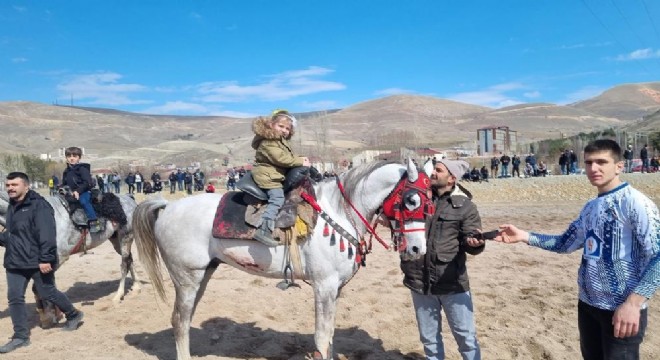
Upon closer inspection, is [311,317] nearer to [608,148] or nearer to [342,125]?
[608,148]

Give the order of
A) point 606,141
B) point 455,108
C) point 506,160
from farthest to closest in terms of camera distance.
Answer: point 455,108 → point 506,160 → point 606,141

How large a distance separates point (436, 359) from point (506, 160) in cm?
2433

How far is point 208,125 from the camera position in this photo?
188m

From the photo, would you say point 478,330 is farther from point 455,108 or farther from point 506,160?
point 455,108

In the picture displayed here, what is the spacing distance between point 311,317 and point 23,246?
11.7 feet

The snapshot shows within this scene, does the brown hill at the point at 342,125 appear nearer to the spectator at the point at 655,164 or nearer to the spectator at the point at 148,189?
the spectator at the point at 148,189

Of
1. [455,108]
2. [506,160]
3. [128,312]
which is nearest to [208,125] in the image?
[455,108]

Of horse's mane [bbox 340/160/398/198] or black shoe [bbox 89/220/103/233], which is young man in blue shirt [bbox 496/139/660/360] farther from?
black shoe [bbox 89/220/103/233]

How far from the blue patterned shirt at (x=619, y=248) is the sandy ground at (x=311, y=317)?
2313 mm

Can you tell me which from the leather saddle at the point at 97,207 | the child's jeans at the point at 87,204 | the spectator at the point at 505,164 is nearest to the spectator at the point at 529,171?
the spectator at the point at 505,164

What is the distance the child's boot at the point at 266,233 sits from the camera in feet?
13.3

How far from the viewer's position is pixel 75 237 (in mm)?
6387

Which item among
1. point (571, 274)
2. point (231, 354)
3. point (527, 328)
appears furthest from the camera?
point (571, 274)

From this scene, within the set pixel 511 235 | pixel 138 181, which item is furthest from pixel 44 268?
pixel 138 181
